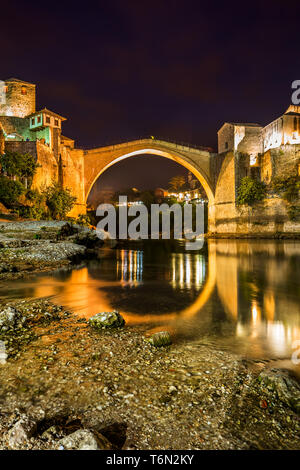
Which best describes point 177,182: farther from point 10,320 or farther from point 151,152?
point 10,320

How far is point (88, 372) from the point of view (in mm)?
2859

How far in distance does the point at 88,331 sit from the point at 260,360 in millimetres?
2670

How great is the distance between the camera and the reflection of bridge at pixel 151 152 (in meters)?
33.8

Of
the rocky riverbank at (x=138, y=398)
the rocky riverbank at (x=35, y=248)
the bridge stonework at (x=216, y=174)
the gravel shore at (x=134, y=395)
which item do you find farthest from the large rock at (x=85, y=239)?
the rocky riverbank at (x=138, y=398)

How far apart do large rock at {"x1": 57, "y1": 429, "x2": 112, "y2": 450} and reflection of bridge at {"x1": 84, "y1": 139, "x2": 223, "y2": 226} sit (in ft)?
112

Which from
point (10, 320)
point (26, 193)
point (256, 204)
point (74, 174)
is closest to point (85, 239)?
point (26, 193)

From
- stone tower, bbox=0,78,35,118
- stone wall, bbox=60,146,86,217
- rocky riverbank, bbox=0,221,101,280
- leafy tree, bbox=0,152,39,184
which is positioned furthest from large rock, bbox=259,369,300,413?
stone tower, bbox=0,78,35,118

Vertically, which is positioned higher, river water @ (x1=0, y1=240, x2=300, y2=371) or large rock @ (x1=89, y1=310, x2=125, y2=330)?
large rock @ (x1=89, y1=310, x2=125, y2=330)

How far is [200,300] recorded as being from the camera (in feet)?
21.0

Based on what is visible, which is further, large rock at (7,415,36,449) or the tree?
the tree

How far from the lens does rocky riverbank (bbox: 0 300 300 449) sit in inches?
75.2

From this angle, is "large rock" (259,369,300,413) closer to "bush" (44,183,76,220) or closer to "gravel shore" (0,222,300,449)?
"gravel shore" (0,222,300,449)

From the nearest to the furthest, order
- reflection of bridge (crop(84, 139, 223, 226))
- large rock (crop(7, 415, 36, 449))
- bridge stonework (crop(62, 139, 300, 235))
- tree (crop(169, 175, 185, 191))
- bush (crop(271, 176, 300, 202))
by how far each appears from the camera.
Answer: large rock (crop(7, 415, 36, 449)) < bush (crop(271, 176, 300, 202)) < bridge stonework (crop(62, 139, 300, 235)) < reflection of bridge (crop(84, 139, 223, 226)) < tree (crop(169, 175, 185, 191))

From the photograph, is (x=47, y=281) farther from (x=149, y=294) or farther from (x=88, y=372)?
(x=88, y=372)
